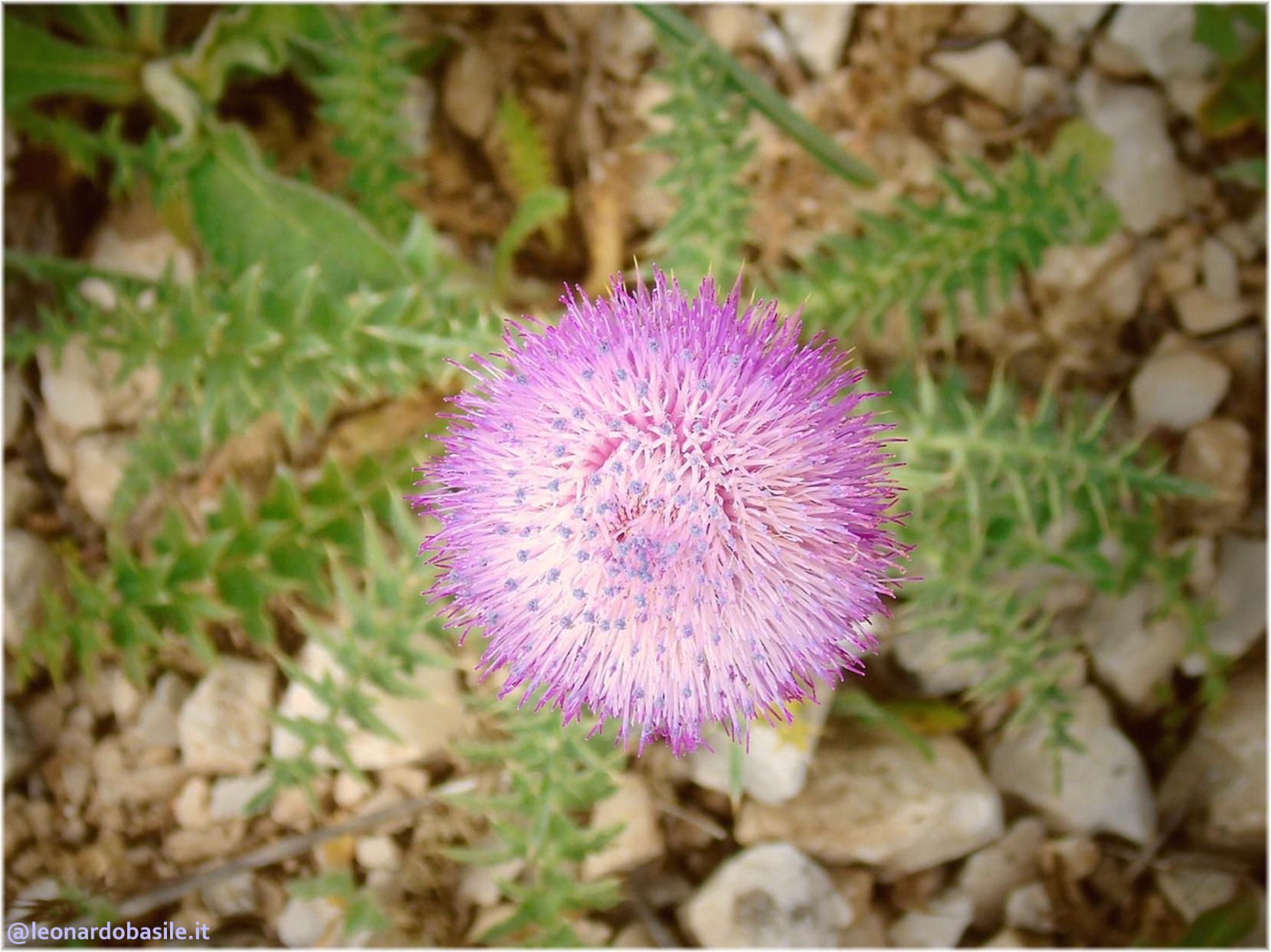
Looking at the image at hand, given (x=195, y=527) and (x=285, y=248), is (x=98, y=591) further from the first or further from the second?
(x=285, y=248)

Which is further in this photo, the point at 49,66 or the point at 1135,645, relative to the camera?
the point at 1135,645

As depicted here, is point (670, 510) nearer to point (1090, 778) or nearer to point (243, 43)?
point (1090, 778)

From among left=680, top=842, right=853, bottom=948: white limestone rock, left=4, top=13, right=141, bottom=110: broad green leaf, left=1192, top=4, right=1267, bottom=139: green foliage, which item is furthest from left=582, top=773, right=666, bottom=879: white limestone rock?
left=1192, top=4, right=1267, bottom=139: green foliage

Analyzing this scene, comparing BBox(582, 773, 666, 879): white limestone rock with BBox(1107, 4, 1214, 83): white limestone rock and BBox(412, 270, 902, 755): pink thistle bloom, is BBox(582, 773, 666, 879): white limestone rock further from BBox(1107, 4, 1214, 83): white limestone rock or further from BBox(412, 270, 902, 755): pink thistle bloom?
BBox(1107, 4, 1214, 83): white limestone rock

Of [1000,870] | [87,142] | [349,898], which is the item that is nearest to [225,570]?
[349,898]

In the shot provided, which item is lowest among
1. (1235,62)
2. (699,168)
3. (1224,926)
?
(1224,926)
